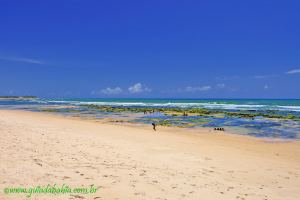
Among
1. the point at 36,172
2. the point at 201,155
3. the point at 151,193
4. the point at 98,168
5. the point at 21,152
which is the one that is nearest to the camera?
the point at 151,193

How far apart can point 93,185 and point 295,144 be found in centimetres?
1228

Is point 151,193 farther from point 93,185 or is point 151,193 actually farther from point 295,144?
point 295,144

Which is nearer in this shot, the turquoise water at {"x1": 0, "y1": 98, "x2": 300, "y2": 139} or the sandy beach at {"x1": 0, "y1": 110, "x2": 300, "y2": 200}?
the sandy beach at {"x1": 0, "y1": 110, "x2": 300, "y2": 200}

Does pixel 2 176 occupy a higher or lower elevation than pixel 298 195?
higher

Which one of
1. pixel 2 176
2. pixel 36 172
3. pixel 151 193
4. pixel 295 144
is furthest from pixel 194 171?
pixel 295 144

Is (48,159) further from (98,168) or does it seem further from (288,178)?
(288,178)

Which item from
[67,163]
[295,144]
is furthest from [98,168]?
[295,144]

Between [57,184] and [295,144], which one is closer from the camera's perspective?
[57,184]

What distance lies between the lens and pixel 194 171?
341 inches

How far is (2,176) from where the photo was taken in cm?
713

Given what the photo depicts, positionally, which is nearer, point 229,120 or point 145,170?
point 145,170

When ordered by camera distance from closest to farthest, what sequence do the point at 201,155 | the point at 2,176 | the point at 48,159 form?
the point at 2,176
the point at 48,159
the point at 201,155

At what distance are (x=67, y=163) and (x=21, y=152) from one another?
198cm

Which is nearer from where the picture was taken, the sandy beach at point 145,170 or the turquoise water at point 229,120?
the sandy beach at point 145,170
